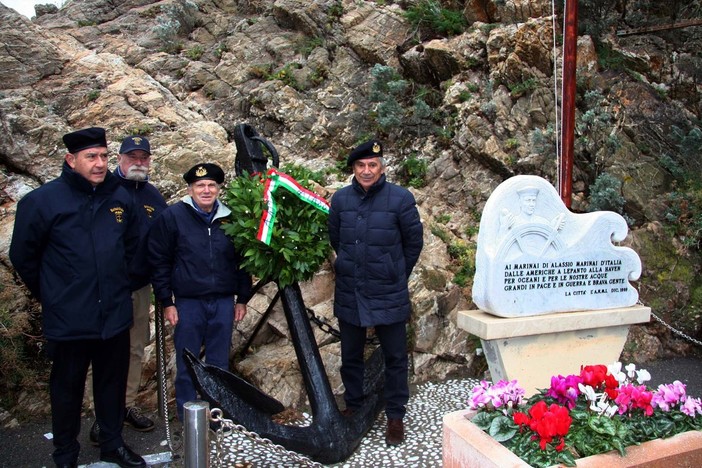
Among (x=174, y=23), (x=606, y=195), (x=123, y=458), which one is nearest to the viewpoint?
(x=123, y=458)

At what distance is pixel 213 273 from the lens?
145 inches

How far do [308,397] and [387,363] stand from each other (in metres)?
0.64

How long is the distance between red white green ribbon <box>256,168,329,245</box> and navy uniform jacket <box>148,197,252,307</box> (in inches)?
12.0

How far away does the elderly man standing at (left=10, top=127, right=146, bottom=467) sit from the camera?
309 centimetres

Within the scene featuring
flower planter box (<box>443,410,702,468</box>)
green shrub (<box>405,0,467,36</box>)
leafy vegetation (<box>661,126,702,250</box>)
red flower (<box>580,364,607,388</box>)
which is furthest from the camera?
green shrub (<box>405,0,467,36</box>)

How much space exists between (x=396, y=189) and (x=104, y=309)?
2.09 m

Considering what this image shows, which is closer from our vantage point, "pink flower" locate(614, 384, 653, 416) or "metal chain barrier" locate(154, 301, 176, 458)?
"pink flower" locate(614, 384, 653, 416)

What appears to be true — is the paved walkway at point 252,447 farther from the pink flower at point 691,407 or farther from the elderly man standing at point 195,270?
the pink flower at point 691,407

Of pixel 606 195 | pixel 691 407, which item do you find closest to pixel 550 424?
pixel 691 407

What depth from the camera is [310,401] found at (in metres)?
3.56

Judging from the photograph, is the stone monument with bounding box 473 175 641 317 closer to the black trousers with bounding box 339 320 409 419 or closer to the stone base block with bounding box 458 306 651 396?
the stone base block with bounding box 458 306 651 396

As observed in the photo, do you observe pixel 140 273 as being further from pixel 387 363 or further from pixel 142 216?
pixel 387 363

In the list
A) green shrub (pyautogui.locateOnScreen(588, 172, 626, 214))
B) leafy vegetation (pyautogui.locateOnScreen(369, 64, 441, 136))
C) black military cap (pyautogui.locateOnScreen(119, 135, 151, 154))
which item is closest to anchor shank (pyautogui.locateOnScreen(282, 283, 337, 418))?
black military cap (pyautogui.locateOnScreen(119, 135, 151, 154))

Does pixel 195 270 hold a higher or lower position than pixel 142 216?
lower
